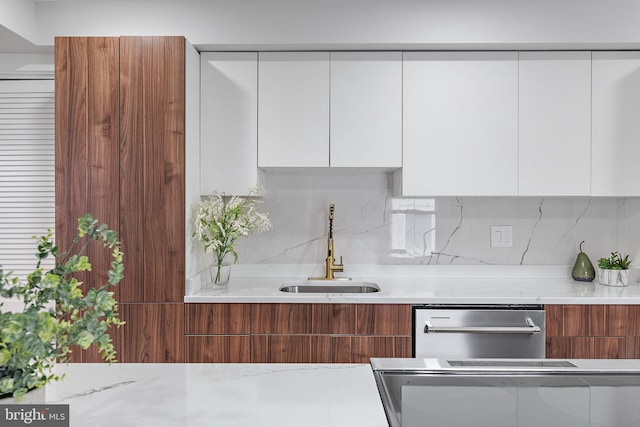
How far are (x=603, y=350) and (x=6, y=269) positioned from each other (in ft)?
10.5

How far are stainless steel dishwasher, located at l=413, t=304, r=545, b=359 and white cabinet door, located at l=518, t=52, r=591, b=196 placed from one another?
0.70 meters

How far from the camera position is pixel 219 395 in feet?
3.76

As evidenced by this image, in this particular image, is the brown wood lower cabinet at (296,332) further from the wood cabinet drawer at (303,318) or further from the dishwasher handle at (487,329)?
the dishwasher handle at (487,329)

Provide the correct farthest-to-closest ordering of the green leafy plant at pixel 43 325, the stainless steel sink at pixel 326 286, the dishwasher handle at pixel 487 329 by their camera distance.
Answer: the stainless steel sink at pixel 326 286
the dishwasher handle at pixel 487 329
the green leafy plant at pixel 43 325

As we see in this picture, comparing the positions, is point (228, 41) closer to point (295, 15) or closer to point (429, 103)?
point (295, 15)

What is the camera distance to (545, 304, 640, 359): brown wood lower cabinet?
8.23 feet

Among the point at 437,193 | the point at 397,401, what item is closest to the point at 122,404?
the point at 397,401

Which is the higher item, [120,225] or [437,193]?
[437,193]

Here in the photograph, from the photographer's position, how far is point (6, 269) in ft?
9.92

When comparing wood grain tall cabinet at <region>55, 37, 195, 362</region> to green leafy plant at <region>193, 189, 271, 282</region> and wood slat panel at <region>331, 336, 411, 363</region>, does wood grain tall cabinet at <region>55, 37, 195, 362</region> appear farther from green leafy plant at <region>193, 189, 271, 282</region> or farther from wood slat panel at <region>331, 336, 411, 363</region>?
wood slat panel at <region>331, 336, 411, 363</region>

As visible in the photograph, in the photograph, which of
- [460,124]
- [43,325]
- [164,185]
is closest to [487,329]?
[460,124]

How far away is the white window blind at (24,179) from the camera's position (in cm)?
303

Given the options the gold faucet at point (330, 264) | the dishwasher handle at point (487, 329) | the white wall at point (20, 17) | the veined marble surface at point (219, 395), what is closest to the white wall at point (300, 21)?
the white wall at point (20, 17)

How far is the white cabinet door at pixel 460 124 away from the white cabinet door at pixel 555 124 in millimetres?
59
